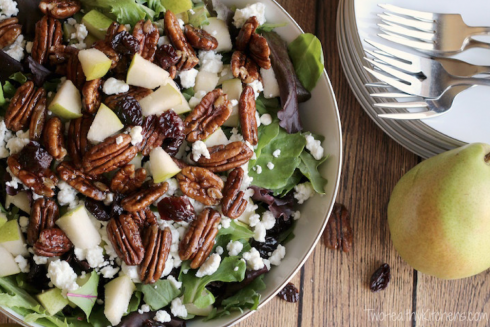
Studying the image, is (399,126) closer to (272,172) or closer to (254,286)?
(272,172)

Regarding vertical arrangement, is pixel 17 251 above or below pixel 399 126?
below

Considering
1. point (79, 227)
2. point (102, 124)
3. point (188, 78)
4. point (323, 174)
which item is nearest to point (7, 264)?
point (79, 227)

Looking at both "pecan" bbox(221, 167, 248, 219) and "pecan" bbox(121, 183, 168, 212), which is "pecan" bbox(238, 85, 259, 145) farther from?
"pecan" bbox(121, 183, 168, 212)

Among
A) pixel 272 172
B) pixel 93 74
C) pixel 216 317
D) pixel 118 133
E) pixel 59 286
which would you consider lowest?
pixel 216 317

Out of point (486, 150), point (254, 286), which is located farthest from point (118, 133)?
point (486, 150)

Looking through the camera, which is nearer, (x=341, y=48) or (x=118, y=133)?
(x=118, y=133)

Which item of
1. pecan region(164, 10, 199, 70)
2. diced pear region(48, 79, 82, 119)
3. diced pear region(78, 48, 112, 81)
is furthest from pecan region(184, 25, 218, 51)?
diced pear region(48, 79, 82, 119)

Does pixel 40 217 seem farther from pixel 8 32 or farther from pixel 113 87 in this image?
pixel 8 32
